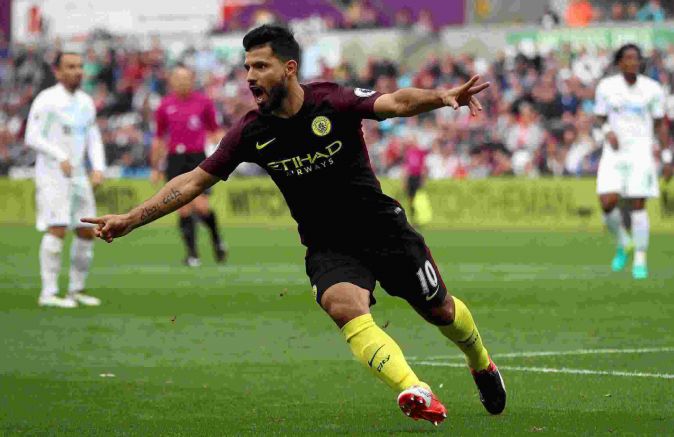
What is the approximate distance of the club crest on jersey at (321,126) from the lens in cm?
699

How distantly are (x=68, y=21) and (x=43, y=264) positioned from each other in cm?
3444

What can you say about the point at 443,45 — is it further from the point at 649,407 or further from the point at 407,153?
the point at 649,407

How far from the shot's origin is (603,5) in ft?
121

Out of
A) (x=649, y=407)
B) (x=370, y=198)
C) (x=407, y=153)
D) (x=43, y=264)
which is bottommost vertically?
(x=407, y=153)

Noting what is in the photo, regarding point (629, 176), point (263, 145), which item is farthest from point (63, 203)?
point (263, 145)

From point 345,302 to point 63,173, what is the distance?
24.6ft

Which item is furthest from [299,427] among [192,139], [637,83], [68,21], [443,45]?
[68,21]

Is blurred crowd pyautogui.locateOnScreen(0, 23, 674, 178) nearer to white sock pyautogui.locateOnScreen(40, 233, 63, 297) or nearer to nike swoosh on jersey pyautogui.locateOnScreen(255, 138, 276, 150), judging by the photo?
white sock pyautogui.locateOnScreen(40, 233, 63, 297)

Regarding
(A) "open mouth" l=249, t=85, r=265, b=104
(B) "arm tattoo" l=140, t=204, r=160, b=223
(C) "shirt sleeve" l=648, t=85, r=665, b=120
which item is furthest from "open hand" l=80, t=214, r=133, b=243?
(C) "shirt sleeve" l=648, t=85, r=665, b=120

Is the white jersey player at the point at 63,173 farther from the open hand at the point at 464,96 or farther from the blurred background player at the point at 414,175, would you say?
the blurred background player at the point at 414,175

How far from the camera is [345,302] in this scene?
683cm

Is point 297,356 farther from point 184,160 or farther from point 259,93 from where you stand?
point 184,160

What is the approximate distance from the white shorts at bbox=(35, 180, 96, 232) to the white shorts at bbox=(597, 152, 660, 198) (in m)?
6.11

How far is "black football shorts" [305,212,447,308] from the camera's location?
711 cm
